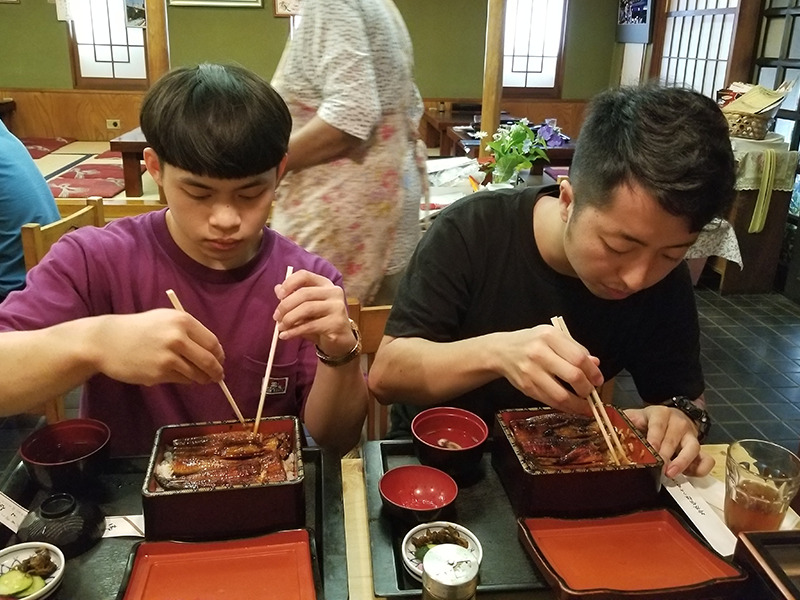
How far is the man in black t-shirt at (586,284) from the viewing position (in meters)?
1.18

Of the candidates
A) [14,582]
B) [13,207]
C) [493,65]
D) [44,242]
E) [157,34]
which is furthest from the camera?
[493,65]

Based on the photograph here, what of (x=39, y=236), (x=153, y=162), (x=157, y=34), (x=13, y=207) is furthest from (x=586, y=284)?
(x=157, y=34)

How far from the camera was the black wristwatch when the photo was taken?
147 cm

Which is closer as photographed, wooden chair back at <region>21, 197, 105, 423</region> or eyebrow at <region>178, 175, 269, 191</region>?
eyebrow at <region>178, 175, 269, 191</region>

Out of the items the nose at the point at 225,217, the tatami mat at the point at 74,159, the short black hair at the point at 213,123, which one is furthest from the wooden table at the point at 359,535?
the tatami mat at the point at 74,159

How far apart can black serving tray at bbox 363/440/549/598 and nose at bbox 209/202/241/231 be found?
51 centimetres

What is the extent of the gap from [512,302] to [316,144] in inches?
32.2

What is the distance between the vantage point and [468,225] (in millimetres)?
1593

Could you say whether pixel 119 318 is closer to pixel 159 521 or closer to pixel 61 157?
pixel 159 521

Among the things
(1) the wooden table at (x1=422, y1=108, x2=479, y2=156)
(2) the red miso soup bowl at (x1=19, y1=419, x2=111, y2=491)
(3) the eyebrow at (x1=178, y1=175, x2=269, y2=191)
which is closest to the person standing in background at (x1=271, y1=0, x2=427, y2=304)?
(3) the eyebrow at (x1=178, y1=175, x2=269, y2=191)

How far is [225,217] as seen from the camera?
4.26 feet

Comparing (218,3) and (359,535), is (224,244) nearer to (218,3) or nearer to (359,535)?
(359,535)

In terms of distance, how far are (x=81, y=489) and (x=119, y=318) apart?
302mm

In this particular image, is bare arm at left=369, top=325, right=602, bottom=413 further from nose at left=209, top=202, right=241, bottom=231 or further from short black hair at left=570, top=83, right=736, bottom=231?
nose at left=209, top=202, right=241, bottom=231
